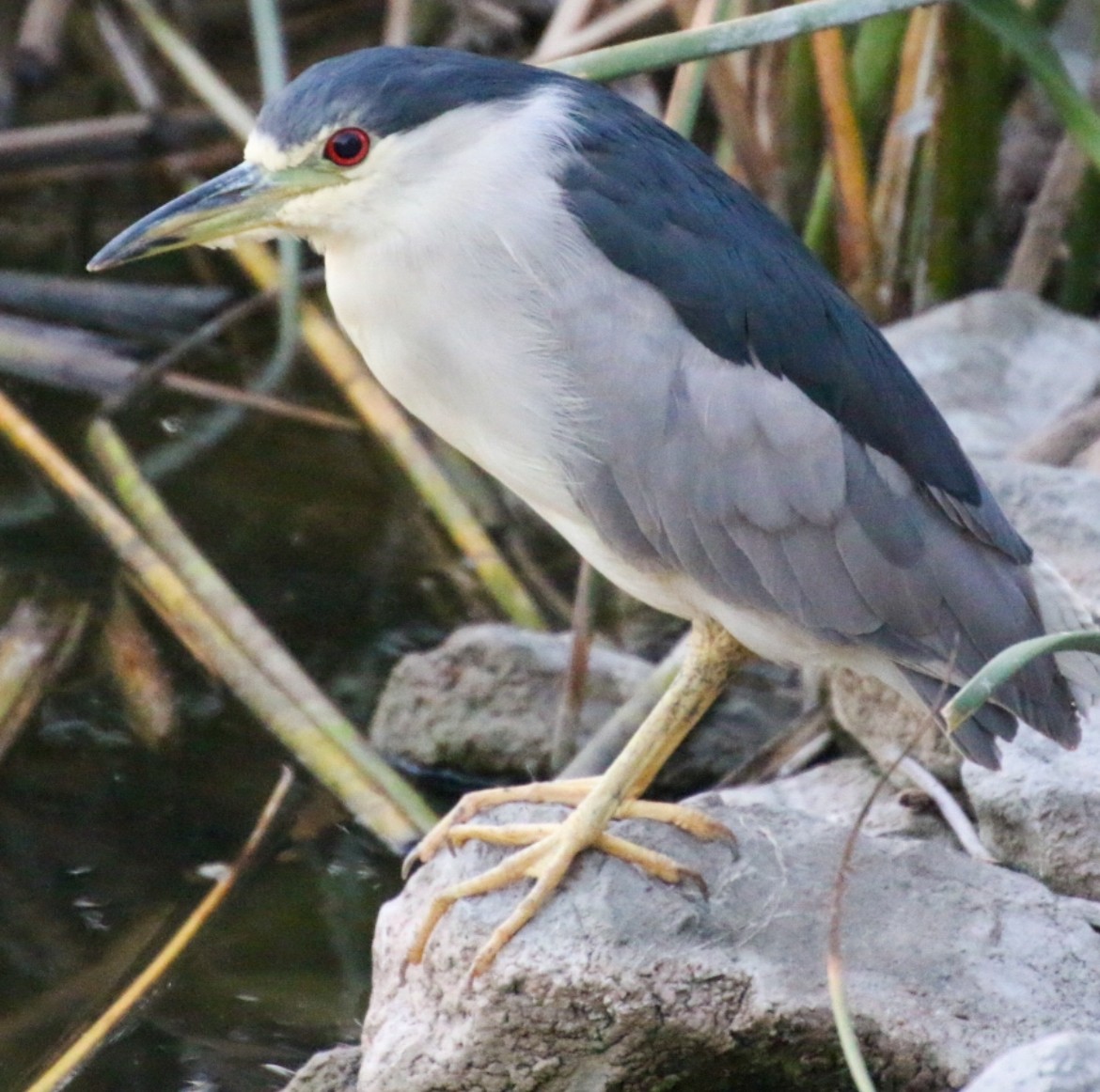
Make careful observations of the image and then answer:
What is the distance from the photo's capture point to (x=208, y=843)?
3.96 meters

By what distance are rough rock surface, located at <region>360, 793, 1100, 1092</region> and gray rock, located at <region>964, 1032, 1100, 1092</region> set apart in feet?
1.49

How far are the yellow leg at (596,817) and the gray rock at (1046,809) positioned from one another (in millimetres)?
500

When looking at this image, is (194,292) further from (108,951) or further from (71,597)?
(108,951)

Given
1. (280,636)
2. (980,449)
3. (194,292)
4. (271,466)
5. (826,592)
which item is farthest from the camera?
(194,292)

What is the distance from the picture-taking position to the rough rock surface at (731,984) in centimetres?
278

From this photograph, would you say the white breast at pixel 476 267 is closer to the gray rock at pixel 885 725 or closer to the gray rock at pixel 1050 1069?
the gray rock at pixel 885 725

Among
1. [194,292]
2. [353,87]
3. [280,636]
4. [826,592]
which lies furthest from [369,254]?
[194,292]

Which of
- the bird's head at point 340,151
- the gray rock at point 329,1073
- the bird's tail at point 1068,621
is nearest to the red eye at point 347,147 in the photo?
the bird's head at point 340,151

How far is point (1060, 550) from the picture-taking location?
3814mm

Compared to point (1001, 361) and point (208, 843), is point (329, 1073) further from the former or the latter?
point (1001, 361)

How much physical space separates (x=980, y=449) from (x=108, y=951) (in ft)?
7.22

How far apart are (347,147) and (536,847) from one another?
111 centimetres

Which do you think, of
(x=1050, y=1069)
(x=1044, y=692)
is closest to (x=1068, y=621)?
(x=1044, y=692)

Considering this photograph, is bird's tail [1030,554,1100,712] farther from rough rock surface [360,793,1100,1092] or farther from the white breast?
the white breast
